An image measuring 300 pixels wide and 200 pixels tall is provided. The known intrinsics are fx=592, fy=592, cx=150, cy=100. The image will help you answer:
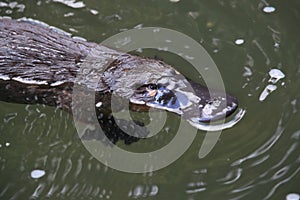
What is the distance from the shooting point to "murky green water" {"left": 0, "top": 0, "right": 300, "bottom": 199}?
293 cm

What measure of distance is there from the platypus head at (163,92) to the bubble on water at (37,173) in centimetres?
56

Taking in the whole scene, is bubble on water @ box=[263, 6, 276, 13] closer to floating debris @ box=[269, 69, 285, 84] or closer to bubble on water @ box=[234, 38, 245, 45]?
bubble on water @ box=[234, 38, 245, 45]

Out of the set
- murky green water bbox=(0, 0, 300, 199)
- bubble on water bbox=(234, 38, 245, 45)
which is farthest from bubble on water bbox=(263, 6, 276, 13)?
bubble on water bbox=(234, 38, 245, 45)

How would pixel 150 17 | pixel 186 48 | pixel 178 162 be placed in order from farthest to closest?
pixel 150 17, pixel 186 48, pixel 178 162

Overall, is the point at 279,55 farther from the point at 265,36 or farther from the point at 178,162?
the point at 178,162

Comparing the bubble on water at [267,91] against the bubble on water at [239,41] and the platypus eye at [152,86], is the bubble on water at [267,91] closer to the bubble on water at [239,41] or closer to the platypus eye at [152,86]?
the bubble on water at [239,41]

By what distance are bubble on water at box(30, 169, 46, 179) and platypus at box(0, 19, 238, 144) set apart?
41cm

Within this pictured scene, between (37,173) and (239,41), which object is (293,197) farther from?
(37,173)

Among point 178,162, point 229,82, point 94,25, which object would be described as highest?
point 94,25

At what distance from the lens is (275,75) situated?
3377 millimetres

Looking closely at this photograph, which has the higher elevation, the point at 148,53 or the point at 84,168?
the point at 148,53

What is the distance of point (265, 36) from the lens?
3.64 metres

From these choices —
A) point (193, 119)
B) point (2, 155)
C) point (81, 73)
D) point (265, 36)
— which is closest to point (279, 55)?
point (265, 36)

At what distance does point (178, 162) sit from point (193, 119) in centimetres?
25
